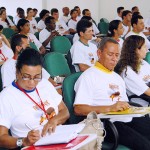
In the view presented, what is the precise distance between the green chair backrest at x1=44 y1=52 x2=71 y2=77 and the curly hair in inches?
35.9

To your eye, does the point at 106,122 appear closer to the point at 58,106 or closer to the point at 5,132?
the point at 58,106

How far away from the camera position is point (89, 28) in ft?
15.3

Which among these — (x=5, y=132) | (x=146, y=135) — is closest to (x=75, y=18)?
(x=146, y=135)

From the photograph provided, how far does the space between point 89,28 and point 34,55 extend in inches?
105

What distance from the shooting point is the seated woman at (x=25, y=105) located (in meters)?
1.93

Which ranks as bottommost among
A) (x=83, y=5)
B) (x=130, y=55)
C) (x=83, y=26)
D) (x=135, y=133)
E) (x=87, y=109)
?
(x=135, y=133)

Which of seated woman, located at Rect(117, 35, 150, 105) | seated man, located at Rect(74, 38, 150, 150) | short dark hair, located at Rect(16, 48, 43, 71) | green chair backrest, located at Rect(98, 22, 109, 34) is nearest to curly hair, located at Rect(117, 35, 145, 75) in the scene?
seated woman, located at Rect(117, 35, 150, 105)

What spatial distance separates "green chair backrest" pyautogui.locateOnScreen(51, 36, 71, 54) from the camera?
513 cm

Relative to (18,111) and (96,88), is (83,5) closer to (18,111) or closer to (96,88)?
(96,88)

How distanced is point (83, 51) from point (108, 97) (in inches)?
74.3

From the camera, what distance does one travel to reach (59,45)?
17.1 feet

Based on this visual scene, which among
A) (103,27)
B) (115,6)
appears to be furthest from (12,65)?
(115,6)

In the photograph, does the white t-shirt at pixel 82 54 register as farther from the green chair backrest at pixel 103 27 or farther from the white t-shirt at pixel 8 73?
the green chair backrest at pixel 103 27

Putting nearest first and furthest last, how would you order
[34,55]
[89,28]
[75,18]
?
[34,55], [89,28], [75,18]
